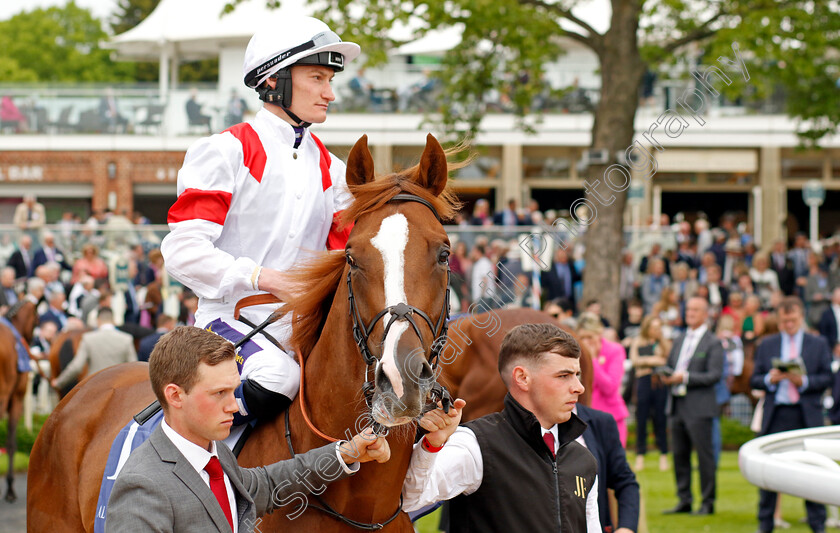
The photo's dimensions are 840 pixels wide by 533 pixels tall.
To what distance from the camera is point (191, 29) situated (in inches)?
1104

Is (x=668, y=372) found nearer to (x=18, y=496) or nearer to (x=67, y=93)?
(x=18, y=496)

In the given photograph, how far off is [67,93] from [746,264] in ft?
55.9

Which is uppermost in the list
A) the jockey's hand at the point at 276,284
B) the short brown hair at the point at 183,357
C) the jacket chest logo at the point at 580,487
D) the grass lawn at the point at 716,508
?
the jockey's hand at the point at 276,284

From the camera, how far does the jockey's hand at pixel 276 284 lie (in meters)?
2.99

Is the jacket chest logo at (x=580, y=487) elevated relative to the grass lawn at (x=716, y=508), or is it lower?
elevated

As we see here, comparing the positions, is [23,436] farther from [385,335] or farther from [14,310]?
[385,335]

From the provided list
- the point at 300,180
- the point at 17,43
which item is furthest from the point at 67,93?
the point at 17,43

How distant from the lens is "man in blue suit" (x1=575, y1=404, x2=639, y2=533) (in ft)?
12.5

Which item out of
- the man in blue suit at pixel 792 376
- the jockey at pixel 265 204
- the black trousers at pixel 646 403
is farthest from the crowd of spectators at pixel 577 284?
the jockey at pixel 265 204

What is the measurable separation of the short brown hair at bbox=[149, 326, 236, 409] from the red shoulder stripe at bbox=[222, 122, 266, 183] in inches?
34.1

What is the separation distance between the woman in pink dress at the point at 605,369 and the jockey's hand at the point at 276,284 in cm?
433

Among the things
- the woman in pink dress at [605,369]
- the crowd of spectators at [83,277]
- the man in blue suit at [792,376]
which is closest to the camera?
the woman in pink dress at [605,369]

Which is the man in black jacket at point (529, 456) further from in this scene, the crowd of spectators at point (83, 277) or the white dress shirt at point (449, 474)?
the crowd of spectators at point (83, 277)

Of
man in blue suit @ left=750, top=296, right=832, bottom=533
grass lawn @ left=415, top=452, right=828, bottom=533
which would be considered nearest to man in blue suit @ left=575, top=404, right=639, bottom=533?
grass lawn @ left=415, top=452, right=828, bottom=533
